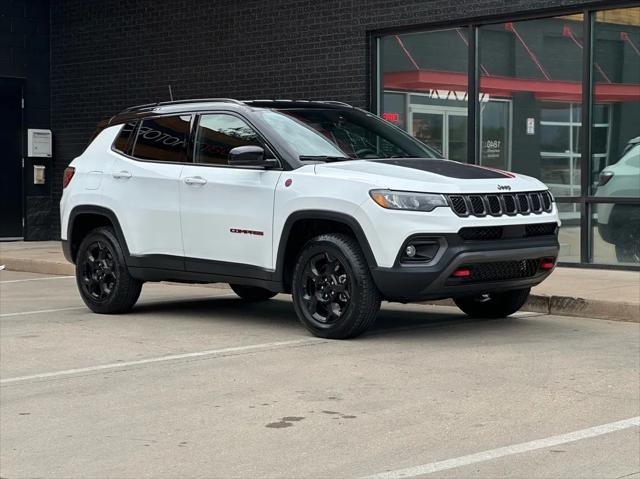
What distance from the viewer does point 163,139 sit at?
10.4 metres

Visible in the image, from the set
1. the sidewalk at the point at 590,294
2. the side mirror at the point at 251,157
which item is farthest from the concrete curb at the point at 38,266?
the side mirror at the point at 251,157

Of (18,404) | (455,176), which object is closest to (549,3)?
(455,176)

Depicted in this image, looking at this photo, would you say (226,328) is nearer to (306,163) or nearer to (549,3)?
(306,163)

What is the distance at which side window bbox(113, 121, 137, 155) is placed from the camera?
35.2 feet

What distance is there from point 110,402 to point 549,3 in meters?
9.27

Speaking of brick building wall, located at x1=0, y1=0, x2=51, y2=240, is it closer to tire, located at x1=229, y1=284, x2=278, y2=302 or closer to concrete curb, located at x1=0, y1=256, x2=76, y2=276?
concrete curb, located at x1=0, y1=256, x2=76, y2=276

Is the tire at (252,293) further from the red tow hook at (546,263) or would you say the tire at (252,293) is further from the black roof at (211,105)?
the red tow hook at (546,263)

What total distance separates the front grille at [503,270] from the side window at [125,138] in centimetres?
368

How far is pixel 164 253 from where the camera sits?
33.2 ft

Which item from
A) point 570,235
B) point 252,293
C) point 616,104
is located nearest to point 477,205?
point 252,293

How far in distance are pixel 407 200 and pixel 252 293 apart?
3.61 meters

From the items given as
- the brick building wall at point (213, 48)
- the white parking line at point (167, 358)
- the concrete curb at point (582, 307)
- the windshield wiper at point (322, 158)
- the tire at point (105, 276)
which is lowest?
the white parking line at point (167, 358)

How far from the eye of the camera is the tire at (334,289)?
8.60 meters

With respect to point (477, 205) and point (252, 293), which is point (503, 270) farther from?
point (252, 293)
